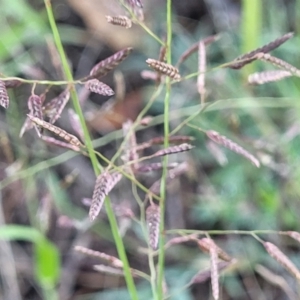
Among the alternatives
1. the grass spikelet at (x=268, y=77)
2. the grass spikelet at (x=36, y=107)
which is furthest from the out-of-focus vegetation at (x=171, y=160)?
the grass spikelet at (x=36, y=107)

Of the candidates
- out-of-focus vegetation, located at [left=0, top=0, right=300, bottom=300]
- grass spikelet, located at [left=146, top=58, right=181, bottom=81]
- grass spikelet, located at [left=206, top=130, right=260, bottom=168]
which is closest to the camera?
grass spikelet, located at [left=146, top=58, right=181, bottom=81]

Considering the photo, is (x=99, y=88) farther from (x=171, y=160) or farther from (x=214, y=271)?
(x=171, y=160)

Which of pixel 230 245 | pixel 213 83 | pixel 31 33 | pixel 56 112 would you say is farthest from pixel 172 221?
pixel 56 112

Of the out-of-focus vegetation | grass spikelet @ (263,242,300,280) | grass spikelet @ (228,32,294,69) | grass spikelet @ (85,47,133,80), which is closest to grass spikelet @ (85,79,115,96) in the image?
grass spikelet @ (85,47,133,80)

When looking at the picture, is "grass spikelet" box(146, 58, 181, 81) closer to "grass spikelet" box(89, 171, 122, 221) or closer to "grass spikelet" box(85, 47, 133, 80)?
"grass spikelet" box(85, 47, 133, 80)

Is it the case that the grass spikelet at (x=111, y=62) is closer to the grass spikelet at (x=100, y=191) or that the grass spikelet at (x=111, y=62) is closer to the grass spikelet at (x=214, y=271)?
the grass spikelet at (x=100, y=191)

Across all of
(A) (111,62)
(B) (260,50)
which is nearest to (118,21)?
(A) (111,62)

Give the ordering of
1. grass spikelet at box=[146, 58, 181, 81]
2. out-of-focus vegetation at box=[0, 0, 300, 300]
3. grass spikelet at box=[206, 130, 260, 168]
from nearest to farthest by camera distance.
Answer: grass spikelet at box=[146, 58, 181, 81] → grass spikelet at box=[206, 130, 260, 168] → out-of-focus vegetation at box=[0, 0, 300, 300]
